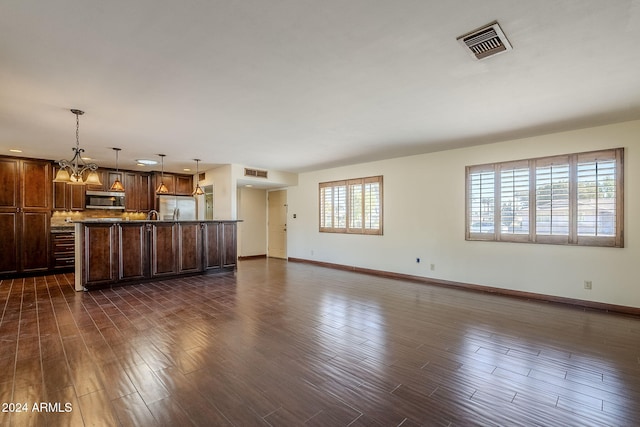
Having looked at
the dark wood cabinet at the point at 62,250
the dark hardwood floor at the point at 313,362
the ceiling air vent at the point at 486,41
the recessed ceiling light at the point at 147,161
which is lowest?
the dark hardwood floor at the point at 313,362

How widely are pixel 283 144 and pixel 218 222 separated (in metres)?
2.45

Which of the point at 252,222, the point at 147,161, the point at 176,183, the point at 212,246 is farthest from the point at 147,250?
the point at 252,222

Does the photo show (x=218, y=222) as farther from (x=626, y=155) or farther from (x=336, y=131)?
(x=626, y=155)

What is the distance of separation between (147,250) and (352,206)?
439 centimetres

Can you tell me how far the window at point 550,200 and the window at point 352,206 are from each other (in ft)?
6.38

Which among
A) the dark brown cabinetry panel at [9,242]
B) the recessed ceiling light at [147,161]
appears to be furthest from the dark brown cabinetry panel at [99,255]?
the dark brown cabinetry panel at [9,242]

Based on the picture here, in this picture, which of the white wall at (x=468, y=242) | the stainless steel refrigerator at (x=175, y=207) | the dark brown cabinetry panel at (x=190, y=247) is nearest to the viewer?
the white wall at (x=468, y=242)

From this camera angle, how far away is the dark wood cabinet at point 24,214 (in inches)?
Result: 235

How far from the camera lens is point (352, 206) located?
7.03m

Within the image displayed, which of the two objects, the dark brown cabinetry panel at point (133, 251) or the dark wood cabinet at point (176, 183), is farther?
the dark wood cabinet at point (176, 183)

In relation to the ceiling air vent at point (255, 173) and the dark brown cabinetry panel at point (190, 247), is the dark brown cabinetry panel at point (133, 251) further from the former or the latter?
the ceiling air vent at point (255, 173)

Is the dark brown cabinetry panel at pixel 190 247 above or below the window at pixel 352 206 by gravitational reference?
below

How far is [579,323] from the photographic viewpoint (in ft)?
11.2

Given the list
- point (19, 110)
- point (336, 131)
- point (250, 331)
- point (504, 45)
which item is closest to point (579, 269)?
point (504, 45)
